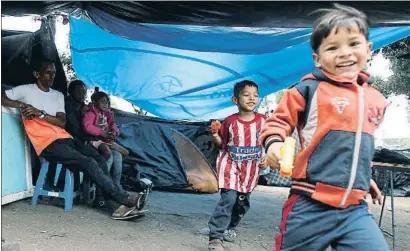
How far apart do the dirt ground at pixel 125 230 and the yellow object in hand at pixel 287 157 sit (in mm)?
2103

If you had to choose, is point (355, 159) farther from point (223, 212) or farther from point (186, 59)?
point (186, 59)

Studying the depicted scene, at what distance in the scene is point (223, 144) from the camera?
155 inches

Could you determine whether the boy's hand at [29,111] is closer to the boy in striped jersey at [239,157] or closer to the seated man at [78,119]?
the seated man at [78,119]

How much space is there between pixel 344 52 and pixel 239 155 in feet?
6.64

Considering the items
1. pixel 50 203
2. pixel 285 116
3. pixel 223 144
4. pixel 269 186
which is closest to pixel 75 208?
pixel 50 203

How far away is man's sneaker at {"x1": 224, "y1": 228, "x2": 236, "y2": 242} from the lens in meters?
4.05

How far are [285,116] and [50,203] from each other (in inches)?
140

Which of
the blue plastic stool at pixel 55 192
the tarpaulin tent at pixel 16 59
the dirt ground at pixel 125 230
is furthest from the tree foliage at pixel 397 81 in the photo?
the blue plastic stool at pixel 55 192

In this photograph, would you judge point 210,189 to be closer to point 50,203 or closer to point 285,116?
point 50,203

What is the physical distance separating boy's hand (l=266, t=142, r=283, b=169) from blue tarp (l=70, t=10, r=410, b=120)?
7.82 feet

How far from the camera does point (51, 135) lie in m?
4.54

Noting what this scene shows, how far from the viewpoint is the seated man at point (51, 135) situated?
445 centimetres

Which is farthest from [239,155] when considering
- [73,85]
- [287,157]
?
[73,85]

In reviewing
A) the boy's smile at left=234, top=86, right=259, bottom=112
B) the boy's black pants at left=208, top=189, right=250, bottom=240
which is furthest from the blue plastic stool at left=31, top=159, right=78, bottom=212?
the boy's smile at left=234, top=86, right=259, bottom=112
